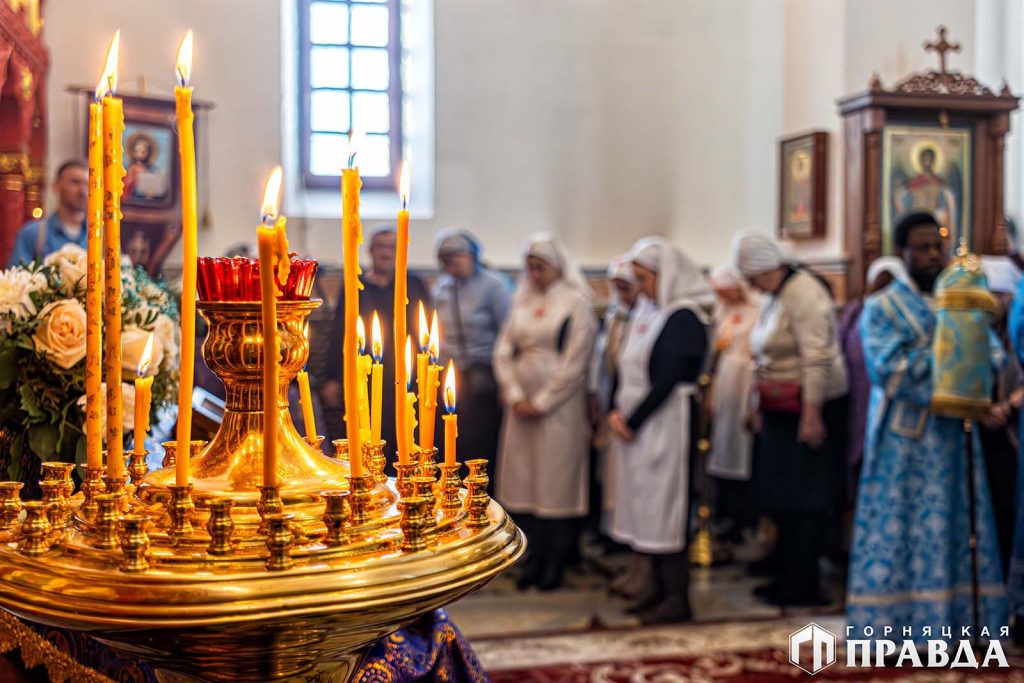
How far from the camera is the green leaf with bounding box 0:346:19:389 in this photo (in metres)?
1.55

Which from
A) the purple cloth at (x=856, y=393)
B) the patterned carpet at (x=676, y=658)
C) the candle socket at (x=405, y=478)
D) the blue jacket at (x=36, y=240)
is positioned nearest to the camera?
the candle socket at (x=405, y=478)

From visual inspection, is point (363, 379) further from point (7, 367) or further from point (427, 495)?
point (7, 367)

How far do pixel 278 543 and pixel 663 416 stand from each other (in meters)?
4.12

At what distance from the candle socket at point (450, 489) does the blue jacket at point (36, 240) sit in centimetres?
155

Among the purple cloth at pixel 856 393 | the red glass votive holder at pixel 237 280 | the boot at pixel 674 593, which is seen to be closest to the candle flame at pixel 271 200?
the red glass votive holder at pixel 237 280

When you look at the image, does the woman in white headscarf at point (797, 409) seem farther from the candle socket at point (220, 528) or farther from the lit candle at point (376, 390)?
the candle socket at point (220, 528)

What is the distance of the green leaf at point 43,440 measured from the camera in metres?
1.51

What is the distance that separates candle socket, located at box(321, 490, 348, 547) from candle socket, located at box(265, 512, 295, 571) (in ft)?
0.11

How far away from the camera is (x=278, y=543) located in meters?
0.73

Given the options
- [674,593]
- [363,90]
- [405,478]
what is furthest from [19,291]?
[363,90]

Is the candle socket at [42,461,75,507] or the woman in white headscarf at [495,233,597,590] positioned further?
the woman in white headscarf at [495,233,597,590]

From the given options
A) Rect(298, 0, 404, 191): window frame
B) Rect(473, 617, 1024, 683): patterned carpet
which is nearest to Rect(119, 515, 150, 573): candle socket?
Rect(473, 617, 1024, 683): patterned carpet

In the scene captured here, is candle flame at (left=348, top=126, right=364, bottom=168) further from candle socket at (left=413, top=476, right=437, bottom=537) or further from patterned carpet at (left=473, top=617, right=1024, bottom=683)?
patterned carpet at (left=473, top=617, right=1024, bottom=683)

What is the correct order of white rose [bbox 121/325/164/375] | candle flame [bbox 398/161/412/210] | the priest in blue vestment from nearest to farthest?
1. candle flame [bbox 398/161/412/210]
2. white rose [bbox 121/325/164/375]
3. the priest in blue vestment
